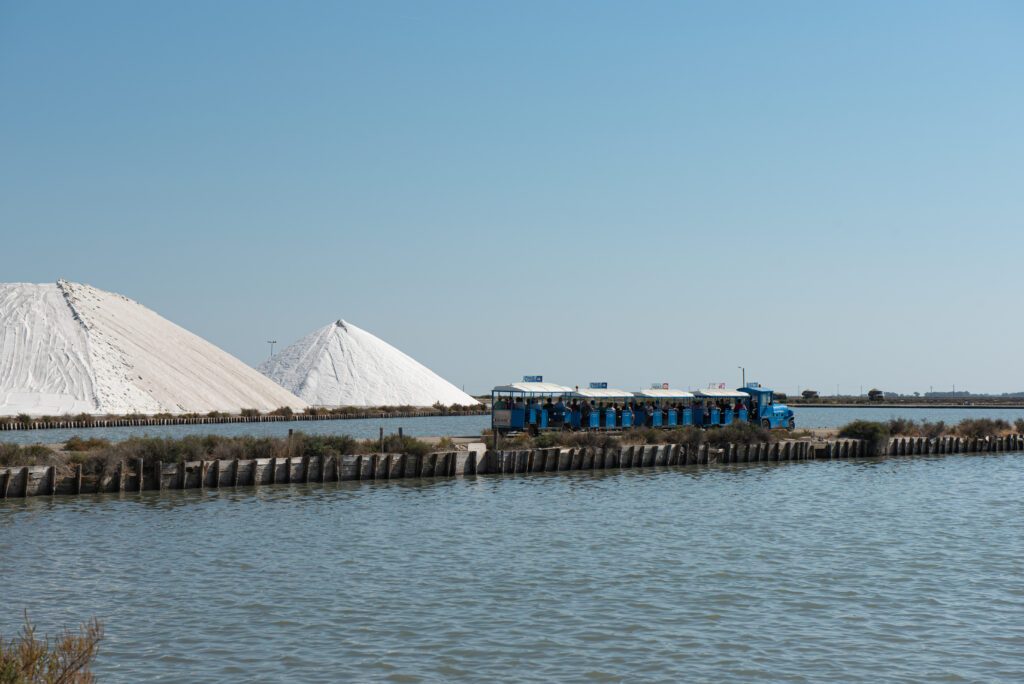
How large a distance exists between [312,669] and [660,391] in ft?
141

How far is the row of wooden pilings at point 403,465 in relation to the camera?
32.7m

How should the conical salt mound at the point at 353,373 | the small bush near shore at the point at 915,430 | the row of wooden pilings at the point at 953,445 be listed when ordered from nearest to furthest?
1. the row of wooden pilings at the point at 953,445
2. the small bush near shore at the point at 915,430
3. the conical salt mound at the point at 353,373

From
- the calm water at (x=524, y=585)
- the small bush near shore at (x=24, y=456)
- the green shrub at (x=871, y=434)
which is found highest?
the green shrub at (x=871, y=434)

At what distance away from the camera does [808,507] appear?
106ft

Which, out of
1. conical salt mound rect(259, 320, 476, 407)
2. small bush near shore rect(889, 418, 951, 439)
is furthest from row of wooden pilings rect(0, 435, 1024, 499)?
conical salt mound rect(259, 320, 476, 407)

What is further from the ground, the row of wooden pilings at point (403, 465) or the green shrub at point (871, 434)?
the green shrub at point (871, 434)

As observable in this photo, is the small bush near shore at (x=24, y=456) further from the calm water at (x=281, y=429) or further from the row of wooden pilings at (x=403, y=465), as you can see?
the calm water at (x=281, y=429)

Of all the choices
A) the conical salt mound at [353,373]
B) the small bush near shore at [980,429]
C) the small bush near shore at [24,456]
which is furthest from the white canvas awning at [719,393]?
the conical salt mound at [353,373]

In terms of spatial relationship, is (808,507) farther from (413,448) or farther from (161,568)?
(161,568)


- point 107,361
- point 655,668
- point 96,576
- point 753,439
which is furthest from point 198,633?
point 107,361

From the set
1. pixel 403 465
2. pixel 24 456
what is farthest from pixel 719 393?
pixel 24 456

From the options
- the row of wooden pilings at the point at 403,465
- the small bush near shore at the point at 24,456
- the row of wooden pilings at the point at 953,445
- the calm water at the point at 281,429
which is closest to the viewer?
the row of wooden pilings at the point at 403,465

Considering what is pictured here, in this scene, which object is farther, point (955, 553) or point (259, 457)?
point (259, 457)

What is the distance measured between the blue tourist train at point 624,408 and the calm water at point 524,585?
1627cm
